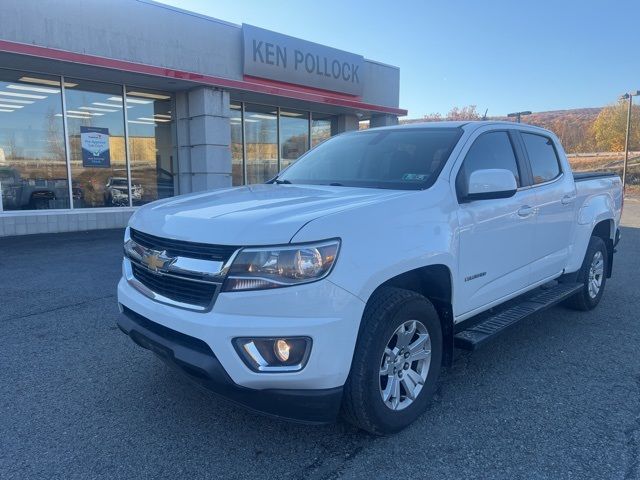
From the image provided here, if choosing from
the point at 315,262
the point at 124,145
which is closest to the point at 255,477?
the point at 315,262

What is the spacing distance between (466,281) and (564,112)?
136092 mm

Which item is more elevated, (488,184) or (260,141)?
(260,141)

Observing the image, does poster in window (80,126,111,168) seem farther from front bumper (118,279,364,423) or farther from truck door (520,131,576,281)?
front bumper (118,279,364,423)

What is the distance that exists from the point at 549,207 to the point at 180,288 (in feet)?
10.7

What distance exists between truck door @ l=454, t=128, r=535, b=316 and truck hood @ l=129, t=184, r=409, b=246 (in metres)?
0.63

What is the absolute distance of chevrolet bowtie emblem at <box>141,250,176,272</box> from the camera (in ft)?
8.85

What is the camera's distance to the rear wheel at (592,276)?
509cm

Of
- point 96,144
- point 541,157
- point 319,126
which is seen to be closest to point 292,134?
point 319,126

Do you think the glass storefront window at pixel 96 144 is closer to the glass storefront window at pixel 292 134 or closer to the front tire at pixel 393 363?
the glass storefront window at pixel 292 134

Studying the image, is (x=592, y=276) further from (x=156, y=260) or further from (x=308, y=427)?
(x=156, y=260)

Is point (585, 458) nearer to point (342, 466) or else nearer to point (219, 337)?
point (342, 466)

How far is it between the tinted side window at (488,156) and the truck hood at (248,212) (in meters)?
0.60

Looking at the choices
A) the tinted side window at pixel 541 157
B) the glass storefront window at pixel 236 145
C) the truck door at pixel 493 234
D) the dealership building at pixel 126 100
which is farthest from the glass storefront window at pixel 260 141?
the truck door at pixel 493 234

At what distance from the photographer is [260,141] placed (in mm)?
14562
